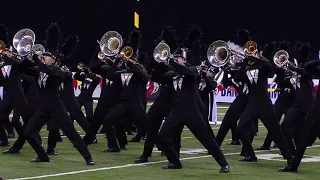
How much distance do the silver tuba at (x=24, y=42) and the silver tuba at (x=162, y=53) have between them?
192cm

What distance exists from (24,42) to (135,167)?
2558 mm

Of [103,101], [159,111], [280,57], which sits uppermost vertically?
[280,57]

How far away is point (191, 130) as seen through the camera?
10539 millimetres

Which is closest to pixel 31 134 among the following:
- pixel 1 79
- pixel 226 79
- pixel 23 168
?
pixel 23 168

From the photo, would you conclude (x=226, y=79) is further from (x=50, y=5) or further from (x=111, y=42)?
(x=50, y=5)

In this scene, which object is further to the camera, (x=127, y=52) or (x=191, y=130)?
(x=127, y=52)

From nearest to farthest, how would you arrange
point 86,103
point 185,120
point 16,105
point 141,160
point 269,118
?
point 185,120 < point 269,118 < point 141,160 < point 16,105 < point 86,103

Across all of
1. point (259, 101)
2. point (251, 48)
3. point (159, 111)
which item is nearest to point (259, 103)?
point (259, 101)

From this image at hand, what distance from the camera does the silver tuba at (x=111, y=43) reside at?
13.0 meters

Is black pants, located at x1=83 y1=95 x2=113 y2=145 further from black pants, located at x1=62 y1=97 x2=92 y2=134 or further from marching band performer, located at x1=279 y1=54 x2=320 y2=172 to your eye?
marching band performer, located at x1=279 y1=54 x2=320 y2=172

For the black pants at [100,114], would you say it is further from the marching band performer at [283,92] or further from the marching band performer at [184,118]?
the marching band performer at [184,118]

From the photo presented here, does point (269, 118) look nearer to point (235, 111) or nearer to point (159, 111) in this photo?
point (235, 111)

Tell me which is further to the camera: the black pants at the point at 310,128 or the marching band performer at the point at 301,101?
the marching band performer at the point at 301,101

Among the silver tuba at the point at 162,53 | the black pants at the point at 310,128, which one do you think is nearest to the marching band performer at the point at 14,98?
the silver tuba at the point at 162,53
